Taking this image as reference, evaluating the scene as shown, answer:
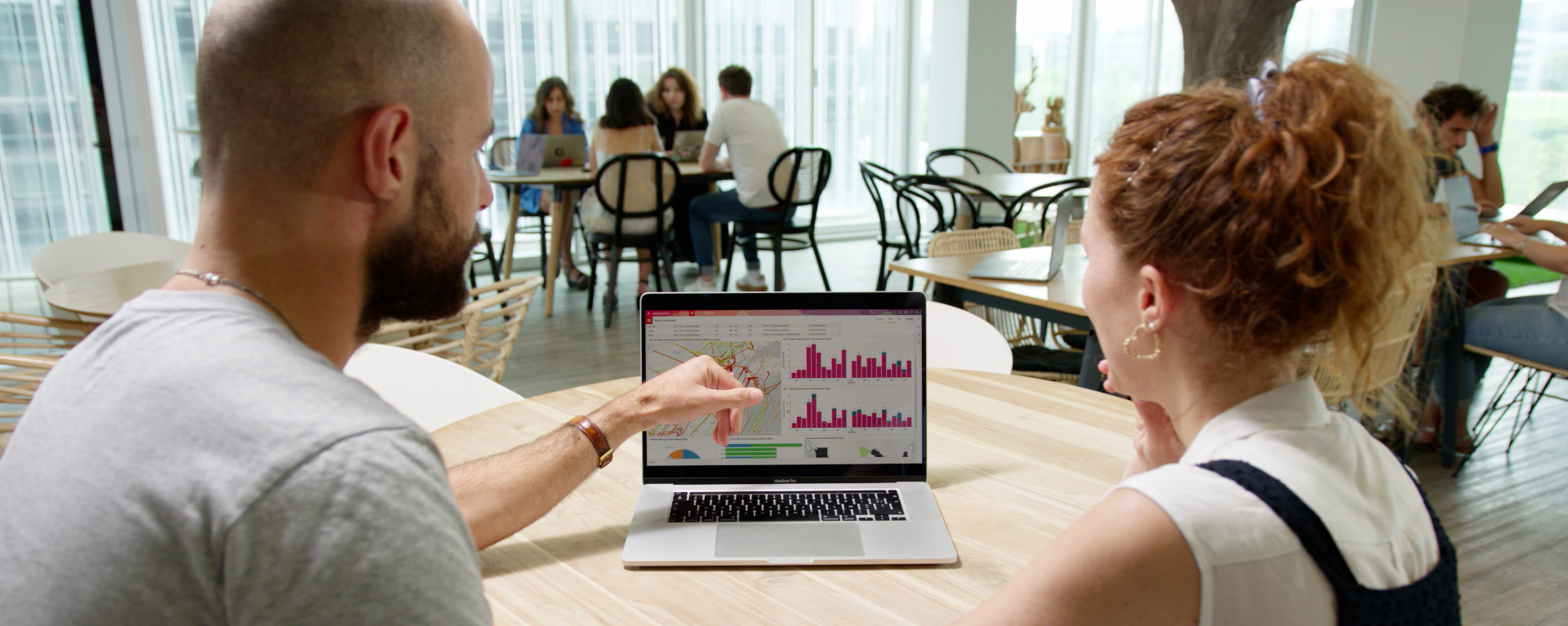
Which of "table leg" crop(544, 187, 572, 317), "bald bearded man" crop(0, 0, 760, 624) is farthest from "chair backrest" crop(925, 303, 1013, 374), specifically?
"table leg" crop(544, 187, 572, 317)

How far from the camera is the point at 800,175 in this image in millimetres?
5457

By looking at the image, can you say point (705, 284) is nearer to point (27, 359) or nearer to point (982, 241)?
point (982, 241)

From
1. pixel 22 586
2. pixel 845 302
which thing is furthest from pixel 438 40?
pixel 845 302

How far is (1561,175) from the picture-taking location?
9438mm

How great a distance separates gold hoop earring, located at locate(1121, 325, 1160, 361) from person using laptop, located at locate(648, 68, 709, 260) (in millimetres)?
5599

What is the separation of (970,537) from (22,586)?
0.82 m

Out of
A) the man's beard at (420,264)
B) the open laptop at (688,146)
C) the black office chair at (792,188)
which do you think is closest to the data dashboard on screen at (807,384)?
the man's beard at (420,264)

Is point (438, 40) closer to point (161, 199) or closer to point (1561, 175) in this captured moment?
point (161, 199)

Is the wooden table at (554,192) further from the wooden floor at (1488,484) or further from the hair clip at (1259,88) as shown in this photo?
the hair clip at (1259,88)

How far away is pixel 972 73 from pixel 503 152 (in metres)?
3.38

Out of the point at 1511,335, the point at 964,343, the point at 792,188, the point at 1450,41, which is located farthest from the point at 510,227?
the point at 1450,41

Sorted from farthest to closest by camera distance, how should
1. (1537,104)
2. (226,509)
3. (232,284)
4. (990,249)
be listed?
(1537,104) → (990,249) → (232,284) → (226,509)

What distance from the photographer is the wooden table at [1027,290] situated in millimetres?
2477

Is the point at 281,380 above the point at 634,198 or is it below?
above
